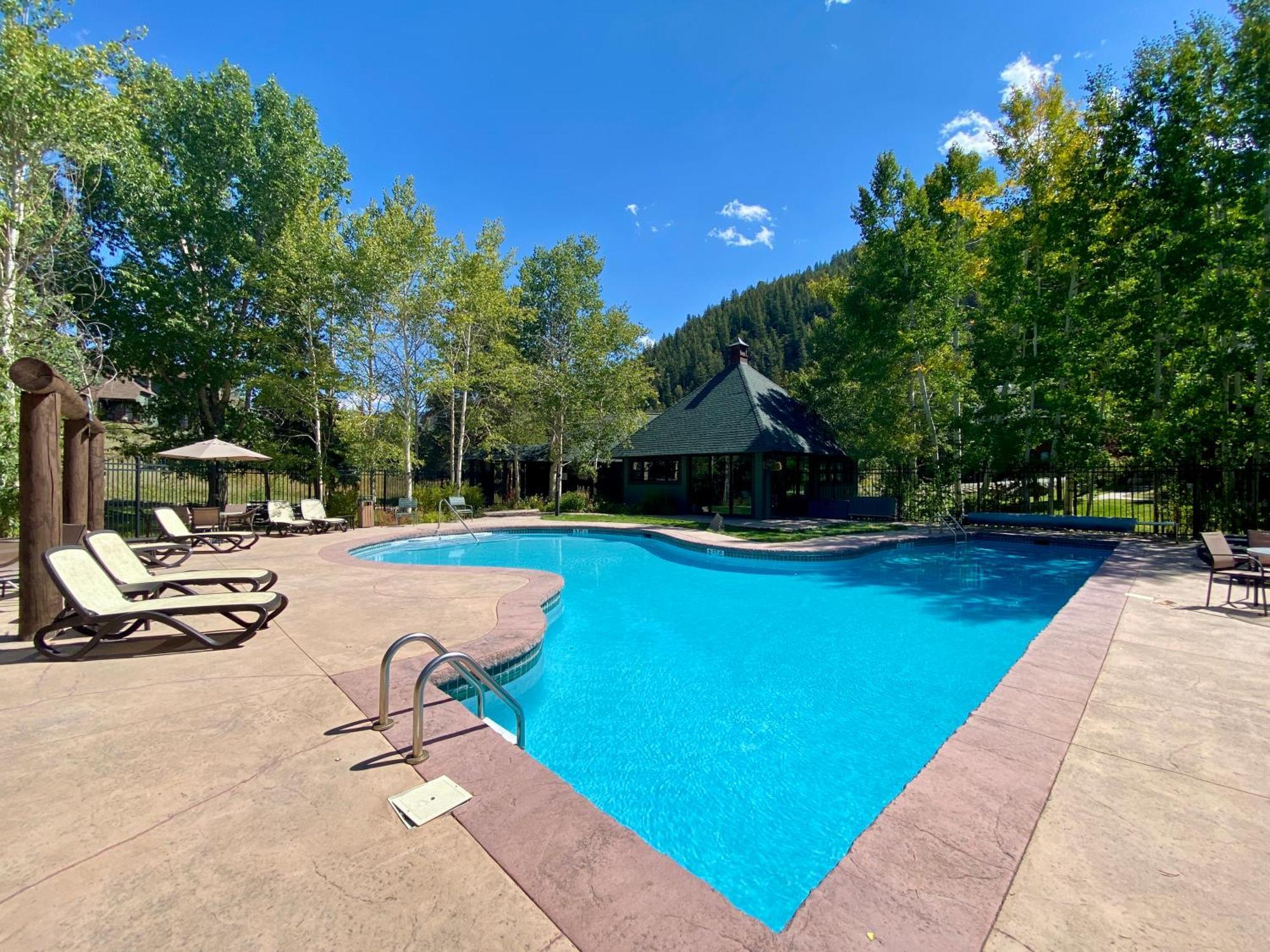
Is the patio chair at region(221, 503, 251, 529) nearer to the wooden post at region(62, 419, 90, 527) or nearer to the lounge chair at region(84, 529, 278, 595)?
the wooden post at region(62, 419, 90, 527)

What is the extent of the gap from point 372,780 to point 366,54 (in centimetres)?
1344

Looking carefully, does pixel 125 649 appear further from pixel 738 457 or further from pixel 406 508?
pixel 738 457

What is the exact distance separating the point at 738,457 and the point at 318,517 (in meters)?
13.5

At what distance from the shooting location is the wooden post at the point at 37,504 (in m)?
4.31

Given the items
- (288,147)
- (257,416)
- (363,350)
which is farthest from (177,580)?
(288,147)

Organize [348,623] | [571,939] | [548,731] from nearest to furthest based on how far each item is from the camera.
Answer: [571,939] → [548,731] → [348,623]

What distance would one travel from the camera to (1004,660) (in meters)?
5.82

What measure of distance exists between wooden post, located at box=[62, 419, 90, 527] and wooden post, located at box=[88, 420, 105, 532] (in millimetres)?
1044

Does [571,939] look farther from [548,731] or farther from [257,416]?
[257,416]

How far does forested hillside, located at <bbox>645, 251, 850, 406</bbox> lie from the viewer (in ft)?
192

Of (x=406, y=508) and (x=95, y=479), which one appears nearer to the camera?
(x=95, y=479)

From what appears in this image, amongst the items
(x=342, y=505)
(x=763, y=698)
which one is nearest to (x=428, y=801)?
(x=763, y=698)

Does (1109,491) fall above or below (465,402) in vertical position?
below

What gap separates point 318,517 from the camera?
14203 millimetres
